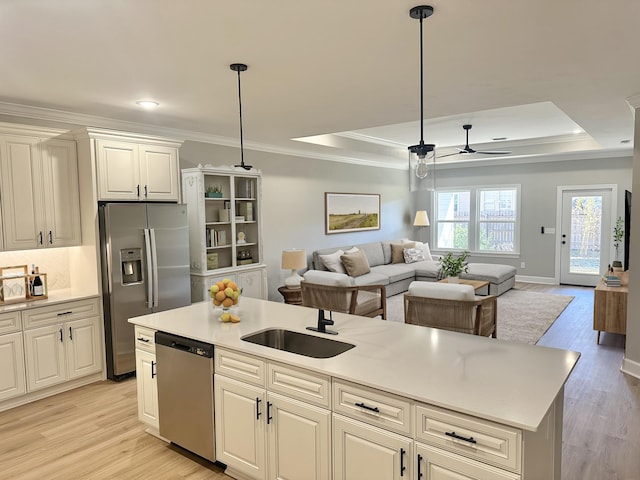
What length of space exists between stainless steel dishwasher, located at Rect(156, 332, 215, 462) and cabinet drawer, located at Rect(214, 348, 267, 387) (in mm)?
68

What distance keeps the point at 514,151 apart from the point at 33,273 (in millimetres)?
7697

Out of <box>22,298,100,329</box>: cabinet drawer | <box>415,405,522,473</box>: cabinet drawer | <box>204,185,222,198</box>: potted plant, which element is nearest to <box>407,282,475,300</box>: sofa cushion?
<box>415,405,522,473</box>: cabinet drawer

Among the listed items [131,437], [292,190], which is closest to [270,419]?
[131,437]

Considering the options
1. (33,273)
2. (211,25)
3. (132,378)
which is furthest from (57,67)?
(132,378)

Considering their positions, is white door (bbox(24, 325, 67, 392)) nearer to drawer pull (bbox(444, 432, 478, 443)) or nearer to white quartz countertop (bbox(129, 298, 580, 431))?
white quartz countertop (bbox(129, 298, 580, 431))

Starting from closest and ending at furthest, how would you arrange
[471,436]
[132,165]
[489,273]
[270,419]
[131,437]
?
[471,436] → [270,419] → [131,437] → [132,165] → [489,273]

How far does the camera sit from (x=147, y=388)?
3.07 meters

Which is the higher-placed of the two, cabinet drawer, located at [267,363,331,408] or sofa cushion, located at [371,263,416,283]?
cabinet drawer, located at [267,363,331,408]

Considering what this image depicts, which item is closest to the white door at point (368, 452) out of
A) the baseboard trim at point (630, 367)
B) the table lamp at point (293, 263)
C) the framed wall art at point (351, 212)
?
the baseboard trim at point (630, 367)

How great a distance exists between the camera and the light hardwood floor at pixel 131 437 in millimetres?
2730

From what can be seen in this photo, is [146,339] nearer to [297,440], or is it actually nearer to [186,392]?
[186,392]

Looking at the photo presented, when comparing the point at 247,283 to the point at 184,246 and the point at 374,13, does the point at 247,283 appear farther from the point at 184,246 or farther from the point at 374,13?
the point at 374,13

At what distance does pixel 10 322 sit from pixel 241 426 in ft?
7.91

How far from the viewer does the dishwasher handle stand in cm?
262
